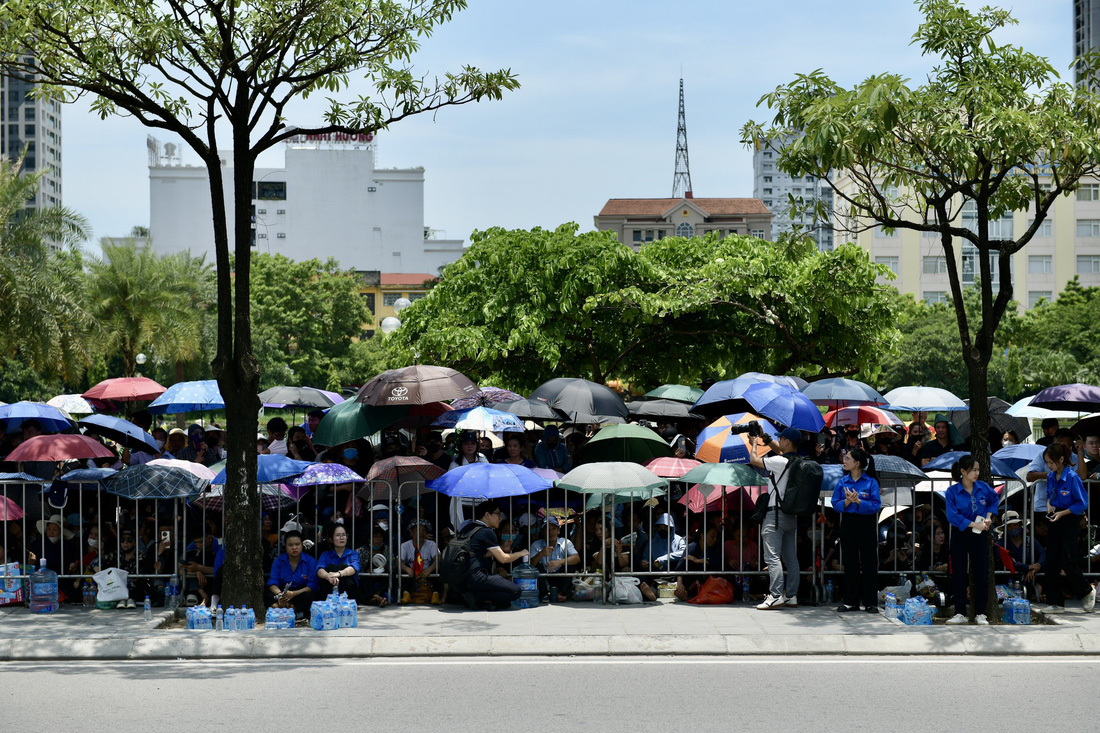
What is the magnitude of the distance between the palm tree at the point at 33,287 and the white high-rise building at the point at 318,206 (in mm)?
78082

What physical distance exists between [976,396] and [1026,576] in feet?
6.59

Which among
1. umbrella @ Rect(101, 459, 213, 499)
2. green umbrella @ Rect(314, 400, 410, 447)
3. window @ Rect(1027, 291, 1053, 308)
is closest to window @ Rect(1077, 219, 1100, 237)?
window @ Rect(1027, 291, 1053, 308)

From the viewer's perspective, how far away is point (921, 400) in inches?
658

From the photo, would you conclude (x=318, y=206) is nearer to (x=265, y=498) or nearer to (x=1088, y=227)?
(x=1088, y=227)

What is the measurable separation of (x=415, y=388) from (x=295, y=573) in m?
3.24

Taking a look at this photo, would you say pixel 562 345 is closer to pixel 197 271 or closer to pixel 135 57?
pixel 135 57

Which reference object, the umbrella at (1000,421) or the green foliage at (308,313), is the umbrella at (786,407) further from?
the green foliage at (308,313)

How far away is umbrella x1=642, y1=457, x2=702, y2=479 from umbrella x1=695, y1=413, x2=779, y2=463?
1.32 feet

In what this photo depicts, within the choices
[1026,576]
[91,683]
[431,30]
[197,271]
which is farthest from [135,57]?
[197,271]

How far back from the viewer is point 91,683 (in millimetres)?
8242

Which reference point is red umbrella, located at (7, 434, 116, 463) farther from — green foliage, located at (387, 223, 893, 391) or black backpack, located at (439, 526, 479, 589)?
green foliage, located at (387, 223, 893, 391)

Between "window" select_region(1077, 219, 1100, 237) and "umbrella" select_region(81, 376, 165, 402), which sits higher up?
"window" select_region(1077, 219, 1100, 237)

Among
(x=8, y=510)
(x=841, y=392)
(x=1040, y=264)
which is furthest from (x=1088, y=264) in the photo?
(x=8, y=510)

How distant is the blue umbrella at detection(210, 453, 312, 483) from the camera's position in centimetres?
1091
